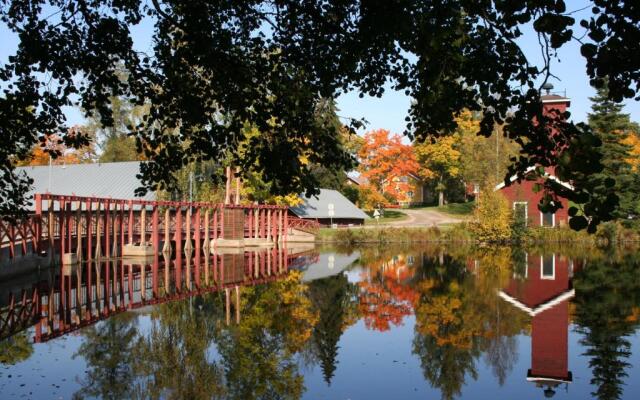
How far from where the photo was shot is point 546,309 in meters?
17.3

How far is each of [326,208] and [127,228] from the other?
2151cm

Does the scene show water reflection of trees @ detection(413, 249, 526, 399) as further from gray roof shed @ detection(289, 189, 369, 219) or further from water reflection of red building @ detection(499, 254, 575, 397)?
gray roof shed @ detection(289, 189, 369, 219)

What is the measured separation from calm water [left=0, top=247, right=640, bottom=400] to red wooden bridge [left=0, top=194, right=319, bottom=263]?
2266 mm

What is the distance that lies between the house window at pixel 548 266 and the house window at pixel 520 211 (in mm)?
11467

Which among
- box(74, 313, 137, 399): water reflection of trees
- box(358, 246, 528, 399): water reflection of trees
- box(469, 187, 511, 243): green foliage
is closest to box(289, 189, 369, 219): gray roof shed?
box(469, 187, 511, 243): green foliage

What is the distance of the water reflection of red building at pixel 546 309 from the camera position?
35.7 feet

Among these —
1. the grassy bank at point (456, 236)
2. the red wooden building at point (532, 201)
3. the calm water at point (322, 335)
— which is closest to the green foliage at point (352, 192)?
the grassy bank at point (456, 236)

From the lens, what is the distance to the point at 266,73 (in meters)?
6.77

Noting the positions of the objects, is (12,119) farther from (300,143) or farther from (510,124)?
(510,124)

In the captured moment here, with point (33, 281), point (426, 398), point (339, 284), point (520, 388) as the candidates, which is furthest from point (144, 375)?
point (33, 281)

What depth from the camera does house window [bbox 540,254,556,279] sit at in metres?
25.8

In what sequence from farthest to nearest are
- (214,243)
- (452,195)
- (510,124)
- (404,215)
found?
(452,195) → (404,215) → (214,243) → (510,124)

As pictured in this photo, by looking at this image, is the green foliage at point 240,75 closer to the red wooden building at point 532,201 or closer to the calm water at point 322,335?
the calm water at point 322,335

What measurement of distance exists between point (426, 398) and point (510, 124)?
19.9ft
